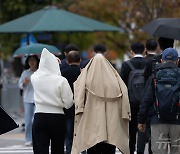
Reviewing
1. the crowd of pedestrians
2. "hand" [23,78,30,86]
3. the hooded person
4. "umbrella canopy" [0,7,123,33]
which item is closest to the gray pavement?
"hand" [23,78,30,86]

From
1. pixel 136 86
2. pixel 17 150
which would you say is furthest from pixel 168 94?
pixel 17 150

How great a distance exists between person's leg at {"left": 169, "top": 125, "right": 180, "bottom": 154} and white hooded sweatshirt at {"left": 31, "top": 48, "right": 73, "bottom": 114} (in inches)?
59.2

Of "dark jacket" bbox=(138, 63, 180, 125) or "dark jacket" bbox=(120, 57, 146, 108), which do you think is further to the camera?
"dark jacket" bbox=(120, 57, 146, 108)

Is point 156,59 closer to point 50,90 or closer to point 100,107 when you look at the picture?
point 100,107

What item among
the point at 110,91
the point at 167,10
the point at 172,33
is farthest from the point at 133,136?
the point at 167,10

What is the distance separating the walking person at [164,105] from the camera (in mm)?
9570

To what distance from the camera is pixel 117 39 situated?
3528 centimetres

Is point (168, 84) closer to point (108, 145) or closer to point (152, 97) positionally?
point (152, 97)

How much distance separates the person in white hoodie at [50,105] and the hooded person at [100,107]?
31 centimetres

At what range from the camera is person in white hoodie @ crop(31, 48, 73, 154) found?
10328 mm

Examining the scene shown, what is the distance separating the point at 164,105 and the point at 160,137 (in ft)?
1.57

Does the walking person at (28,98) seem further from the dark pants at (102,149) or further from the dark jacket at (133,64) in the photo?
the dark pants at (102,149)

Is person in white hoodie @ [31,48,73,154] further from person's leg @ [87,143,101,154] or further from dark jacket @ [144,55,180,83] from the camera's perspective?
dark jacket @ [144,55,180,83]

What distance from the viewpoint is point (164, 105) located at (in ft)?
31.4
